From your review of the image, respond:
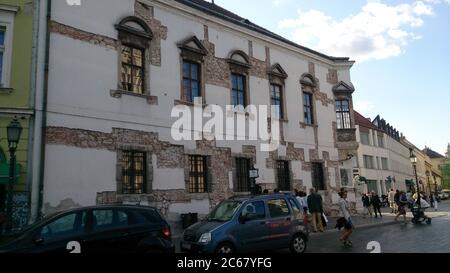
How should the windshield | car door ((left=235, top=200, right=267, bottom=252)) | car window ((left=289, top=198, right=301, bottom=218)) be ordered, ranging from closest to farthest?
car door ((left=235, top=200, right=267, bottom=252))
the windshield
car window ((left=289, top=198, right=301, bottom=218))

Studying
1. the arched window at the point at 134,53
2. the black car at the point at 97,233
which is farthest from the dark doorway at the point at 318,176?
the black car at the point at 97,233

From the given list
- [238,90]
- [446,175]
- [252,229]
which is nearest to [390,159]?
[238,90]

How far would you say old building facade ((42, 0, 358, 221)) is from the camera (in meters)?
14.5

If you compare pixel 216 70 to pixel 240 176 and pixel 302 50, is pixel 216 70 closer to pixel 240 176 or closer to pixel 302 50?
pixel 240 176

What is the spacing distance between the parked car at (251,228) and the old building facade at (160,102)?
5.47 metres

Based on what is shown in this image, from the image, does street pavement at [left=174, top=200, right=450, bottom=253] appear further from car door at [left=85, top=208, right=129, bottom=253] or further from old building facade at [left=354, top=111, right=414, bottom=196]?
old building facade at [left=354, top=111, right=414, bottom=196]

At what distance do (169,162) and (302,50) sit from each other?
40.5ft

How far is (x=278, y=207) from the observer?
11.7 meters

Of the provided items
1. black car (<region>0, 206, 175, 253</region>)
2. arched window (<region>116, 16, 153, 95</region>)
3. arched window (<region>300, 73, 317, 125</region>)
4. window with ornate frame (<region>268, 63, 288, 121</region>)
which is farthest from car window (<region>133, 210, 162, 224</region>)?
arched window (<region>300, 73, 317, 125</region>)

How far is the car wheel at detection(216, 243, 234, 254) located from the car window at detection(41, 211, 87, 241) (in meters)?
3.33

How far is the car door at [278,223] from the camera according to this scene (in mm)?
11195

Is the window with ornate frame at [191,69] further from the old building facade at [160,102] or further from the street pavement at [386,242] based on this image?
the street pavement at [386,242]

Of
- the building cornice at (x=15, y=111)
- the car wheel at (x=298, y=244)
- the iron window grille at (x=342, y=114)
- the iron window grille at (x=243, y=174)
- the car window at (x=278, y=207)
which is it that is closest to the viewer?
the car window at (x=278, y=207)
